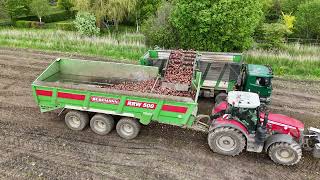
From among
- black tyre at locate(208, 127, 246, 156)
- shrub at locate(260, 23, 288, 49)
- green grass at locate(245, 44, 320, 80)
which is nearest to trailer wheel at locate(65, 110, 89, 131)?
black tyre at locate(208, 127, 246, 156)

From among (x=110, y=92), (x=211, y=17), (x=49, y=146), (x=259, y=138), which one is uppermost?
(x=211, y=17)

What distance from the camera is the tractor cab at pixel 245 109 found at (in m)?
8.42

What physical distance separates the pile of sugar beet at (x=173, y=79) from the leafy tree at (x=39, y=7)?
86.3 ft

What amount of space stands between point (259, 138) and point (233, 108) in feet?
3.45

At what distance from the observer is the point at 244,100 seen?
8.54 m

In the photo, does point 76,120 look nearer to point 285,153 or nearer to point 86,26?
point 285,153

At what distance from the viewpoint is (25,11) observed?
119ft

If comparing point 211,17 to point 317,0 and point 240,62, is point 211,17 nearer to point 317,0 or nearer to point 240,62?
point 240,62

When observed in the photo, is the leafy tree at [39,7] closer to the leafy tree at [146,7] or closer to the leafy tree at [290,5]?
the leafy tree at [146,7]

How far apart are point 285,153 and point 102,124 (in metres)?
5.37

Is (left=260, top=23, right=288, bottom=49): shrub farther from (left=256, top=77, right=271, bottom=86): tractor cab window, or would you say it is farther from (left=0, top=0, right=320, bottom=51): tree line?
(left=256, top=77, right=271, bottom=86): tractor cab window

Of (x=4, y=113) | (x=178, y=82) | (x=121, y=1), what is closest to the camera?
(x=178, y=82)

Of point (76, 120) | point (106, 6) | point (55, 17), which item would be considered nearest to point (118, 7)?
point (106, 6)

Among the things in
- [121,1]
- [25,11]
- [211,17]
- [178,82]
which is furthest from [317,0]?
[25,11]
